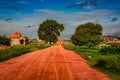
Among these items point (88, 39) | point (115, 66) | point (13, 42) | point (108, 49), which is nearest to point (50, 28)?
point (13, 42)

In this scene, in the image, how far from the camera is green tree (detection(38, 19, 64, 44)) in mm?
114312

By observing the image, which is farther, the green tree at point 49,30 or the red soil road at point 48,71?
the green tree at point 49,30

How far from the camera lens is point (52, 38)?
377 ft

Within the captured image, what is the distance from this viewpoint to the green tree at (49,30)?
114 metres

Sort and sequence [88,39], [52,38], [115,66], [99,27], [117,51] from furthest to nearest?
1. [52,38]
2. [99,27]
3. [88,39]
4. [117,51]
5. [115,66]

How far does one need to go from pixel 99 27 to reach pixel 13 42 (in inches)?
1621

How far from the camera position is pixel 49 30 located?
4528 inches

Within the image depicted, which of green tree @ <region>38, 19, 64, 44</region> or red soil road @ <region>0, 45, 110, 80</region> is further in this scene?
green tree @ <region>38, 19, 64, 44</region>

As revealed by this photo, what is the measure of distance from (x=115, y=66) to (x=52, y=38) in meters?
96.3

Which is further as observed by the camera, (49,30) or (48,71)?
(49,30)

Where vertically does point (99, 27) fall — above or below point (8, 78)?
above

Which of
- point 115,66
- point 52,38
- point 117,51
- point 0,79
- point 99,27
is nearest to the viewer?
point 0,79

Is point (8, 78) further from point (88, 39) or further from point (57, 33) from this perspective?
point (57, 33)

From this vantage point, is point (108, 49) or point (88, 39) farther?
point (88, 39)
